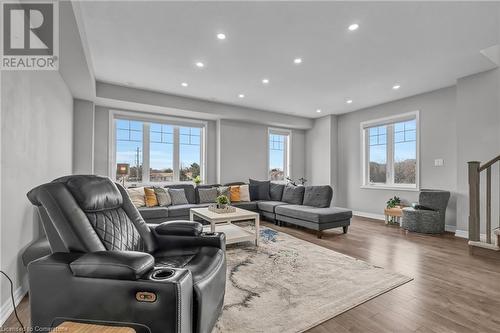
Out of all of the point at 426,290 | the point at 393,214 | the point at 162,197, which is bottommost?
the point at 426,290

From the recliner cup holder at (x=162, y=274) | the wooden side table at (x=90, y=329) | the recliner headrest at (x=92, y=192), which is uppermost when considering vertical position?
the recliner headrest at (x=92, y=192)

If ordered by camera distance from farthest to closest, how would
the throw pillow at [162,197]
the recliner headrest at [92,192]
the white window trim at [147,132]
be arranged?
the white window trim at [147,132] < the throw pillow at [162,197] < the recliner headrest at [92,192]

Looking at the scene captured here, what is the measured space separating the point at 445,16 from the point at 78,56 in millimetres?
4078

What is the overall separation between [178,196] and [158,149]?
137 centimetres

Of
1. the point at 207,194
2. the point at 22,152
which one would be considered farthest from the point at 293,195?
the point at 22,152

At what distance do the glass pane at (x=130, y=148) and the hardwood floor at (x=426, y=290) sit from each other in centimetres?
356

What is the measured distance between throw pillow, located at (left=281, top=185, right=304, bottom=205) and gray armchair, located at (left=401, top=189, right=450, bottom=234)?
200 cm

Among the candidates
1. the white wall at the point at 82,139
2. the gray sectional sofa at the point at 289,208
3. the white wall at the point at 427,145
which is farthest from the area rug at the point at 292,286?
the white wall at the point at 82,139

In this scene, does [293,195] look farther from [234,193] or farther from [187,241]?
[187,241]

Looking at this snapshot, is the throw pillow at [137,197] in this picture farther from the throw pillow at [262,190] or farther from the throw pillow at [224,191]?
the throw pillow at [262,190]

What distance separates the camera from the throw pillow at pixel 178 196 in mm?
4996

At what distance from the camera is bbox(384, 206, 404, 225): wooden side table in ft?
16.3

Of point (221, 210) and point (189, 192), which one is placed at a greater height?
point (189, 192)

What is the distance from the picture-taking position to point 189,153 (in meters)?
6.11
